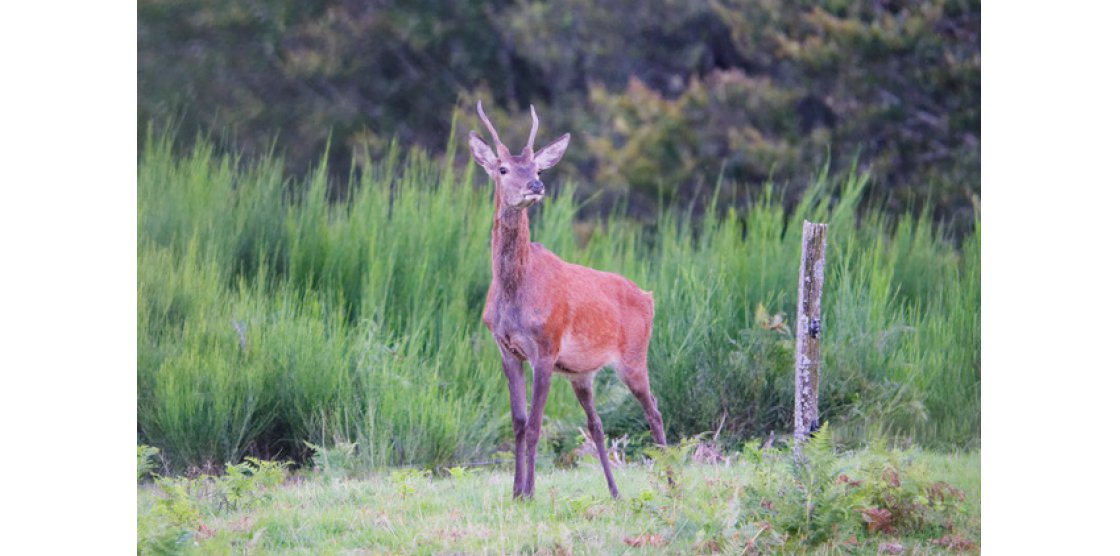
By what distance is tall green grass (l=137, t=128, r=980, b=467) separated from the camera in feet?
22.8

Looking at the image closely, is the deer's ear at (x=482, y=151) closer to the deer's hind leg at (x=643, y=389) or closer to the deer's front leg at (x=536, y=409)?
the deer's front leg at (x=536, y=409)

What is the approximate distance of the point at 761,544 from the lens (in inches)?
231

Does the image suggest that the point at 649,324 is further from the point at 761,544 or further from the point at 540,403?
the point at 761,544

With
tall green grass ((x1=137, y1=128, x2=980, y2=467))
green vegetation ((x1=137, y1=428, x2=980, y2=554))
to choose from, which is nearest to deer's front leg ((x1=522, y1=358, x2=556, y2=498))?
green vegetation ((x1=137, y1=428, x2=980, y2=554))

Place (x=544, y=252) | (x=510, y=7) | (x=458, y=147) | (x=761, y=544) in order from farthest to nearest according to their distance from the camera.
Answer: (x=458, y=147), (x=510, y=7), (x=544, y=252), (x=761, y=544)

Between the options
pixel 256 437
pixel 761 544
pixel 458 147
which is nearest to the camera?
pixel 761 544

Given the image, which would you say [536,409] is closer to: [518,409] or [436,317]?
[518,409]

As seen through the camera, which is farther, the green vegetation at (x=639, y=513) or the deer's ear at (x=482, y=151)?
the deer's ear at (x=482, y=151)

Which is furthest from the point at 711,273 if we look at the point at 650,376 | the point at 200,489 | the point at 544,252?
the point at 200,489

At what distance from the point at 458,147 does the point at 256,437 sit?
2.00 m

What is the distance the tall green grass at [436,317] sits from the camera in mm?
6941

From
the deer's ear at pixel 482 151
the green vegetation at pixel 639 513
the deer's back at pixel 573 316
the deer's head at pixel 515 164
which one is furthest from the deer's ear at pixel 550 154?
the green vegetation at pixel 639 513

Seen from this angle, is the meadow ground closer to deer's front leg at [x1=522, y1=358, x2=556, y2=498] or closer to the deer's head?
deer's front leg at [x1=522, y1=358, x2=556, y2=498]

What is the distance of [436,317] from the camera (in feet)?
25.2
